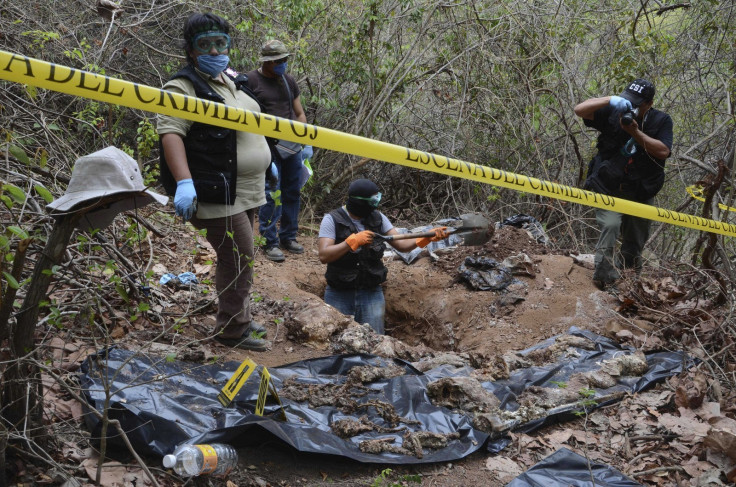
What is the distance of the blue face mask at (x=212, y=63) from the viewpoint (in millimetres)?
3562

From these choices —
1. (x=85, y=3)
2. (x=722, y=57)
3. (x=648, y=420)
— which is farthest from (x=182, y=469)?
(x=722, y=57)

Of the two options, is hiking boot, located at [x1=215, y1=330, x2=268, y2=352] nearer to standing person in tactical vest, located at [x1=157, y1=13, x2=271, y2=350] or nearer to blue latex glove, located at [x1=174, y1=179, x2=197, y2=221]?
standing person in tactical vest, located at [x1=157, y1=13, x2=271, y2=350]

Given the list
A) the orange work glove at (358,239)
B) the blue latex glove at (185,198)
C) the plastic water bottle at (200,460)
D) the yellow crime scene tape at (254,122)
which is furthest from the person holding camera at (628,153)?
the plastic water bottle at (200,460)

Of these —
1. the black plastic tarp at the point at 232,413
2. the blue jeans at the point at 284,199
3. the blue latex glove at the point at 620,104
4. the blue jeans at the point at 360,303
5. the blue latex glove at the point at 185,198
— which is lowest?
the blue jeans at the point at 360,303

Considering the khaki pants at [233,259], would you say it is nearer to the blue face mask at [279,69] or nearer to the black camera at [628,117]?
the blue face mask at [279,69]

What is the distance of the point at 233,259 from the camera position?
12.5 feet

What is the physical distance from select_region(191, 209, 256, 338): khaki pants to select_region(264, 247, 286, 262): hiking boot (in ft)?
8.11

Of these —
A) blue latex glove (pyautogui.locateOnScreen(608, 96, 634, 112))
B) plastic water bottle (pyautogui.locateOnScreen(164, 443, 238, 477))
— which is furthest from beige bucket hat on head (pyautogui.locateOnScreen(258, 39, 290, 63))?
plastic water bottle (pyautogui.locateOnScreen(164, 443, 238, 477))

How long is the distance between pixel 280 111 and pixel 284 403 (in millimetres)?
3607

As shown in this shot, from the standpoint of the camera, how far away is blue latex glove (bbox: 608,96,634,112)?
16.6 feet

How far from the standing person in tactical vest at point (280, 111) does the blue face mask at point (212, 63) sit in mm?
2237

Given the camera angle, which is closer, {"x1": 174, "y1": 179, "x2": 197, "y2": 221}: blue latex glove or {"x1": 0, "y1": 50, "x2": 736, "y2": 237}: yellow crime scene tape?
{"x1": 0, "y1": 50, "x2": 736, "y2": 237}: yellow crime scene tape

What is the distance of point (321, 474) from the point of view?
287cm

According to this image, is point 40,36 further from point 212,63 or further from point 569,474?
point 569,474
